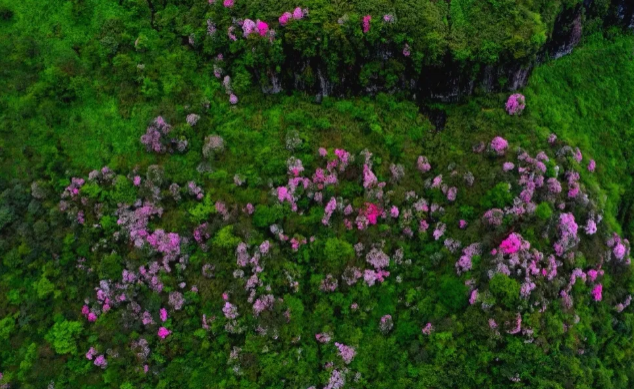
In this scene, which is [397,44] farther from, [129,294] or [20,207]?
[20,207]

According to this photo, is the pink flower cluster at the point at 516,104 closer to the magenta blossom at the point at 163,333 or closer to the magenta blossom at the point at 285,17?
the magenta blossom at the point at 285,17

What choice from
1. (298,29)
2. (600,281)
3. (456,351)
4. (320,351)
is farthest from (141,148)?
(600,281)

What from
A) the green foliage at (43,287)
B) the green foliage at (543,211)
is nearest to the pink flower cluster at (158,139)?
the green foliage at (43,287)

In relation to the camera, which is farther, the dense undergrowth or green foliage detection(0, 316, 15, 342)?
the dense undergrowth

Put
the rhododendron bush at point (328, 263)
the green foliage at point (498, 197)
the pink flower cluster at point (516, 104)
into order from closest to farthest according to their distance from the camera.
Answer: the rhododendron bush at point (328, 263)
the green foliage at point (498, 197)
the pink flower cluster at point (516, 104)

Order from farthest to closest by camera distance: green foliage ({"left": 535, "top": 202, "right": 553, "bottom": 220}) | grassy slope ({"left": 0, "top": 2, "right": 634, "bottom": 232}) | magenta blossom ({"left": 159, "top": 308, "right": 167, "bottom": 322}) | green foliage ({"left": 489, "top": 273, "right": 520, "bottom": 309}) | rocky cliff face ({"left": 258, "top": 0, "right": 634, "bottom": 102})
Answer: rocky cliff face ({"left": 258, "top": 0, "right": 634, "bottom": 102}), grassy slope ({"left": 0, "top": 2, "right": 634, "bottom": 232}), green foliage ({"left": 535, "top": 202, "right": 553, "bottom": 220}), magenta blossom ({"left": 159, "top": 308, "right": 167, "bottom": 322}), green foliage ({"left": 489, "top": 273, "right": 520, "bottom": 309})

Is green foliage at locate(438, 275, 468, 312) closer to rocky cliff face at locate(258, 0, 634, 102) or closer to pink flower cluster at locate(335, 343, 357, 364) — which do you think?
pink flower cluster at locate(335, 343, 357, 364)

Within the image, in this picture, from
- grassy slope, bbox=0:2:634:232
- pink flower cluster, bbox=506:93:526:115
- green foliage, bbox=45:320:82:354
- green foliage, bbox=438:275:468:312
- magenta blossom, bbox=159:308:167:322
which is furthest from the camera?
pink flower cluster, bbox=506:93:526:115

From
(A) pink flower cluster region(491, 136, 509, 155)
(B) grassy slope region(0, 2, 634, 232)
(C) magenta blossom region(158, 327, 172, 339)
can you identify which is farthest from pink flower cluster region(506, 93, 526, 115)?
(C) magenta blossom region(158, 327, 172, 339)
